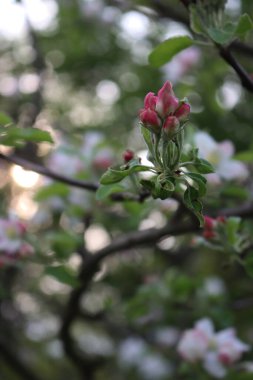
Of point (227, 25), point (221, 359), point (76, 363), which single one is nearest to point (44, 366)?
point (76, 363)

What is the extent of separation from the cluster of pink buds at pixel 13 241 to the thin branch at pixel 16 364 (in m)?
0.64

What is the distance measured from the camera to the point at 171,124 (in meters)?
0.77

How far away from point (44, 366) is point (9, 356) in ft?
1.67

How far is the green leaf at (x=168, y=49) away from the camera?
1044mm

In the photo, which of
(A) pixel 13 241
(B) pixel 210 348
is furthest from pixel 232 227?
(A) pixel 13 241

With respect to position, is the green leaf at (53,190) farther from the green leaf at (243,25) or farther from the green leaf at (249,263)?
the green leaf at (243,25)

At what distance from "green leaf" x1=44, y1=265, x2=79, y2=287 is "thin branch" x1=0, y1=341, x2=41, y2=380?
67 centimetres

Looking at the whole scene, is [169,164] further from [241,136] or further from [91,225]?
[241,136]

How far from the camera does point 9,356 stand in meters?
2.01

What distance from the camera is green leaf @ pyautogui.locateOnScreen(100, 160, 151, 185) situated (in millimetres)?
828

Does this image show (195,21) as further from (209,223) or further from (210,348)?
(210,348)

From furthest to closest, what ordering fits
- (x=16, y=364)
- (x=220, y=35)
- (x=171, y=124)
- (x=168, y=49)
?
(x=16, y=364) < (x=168, y=49) < (x=220, y=35) < (x=171, y=124)

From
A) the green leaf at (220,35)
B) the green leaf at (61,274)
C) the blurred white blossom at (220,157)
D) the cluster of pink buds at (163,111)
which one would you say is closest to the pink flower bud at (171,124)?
the cluster of pink buds at (163,111)

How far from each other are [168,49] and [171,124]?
0.35 meters
